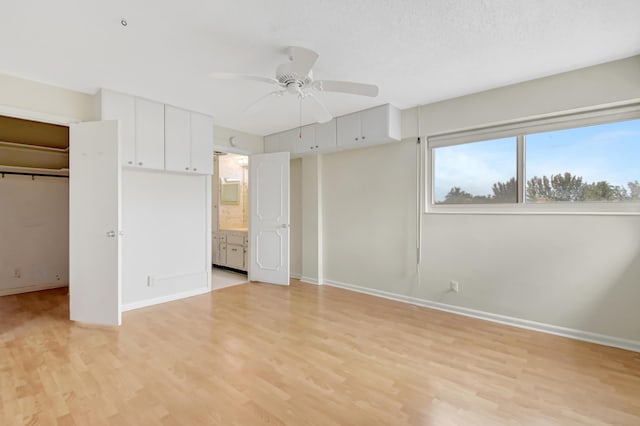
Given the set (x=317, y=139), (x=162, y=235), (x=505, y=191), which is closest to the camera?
(x=505, y=191)

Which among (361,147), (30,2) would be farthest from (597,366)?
(30,2)

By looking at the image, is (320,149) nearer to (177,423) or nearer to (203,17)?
(203,17)

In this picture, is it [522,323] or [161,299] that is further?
[161,299]

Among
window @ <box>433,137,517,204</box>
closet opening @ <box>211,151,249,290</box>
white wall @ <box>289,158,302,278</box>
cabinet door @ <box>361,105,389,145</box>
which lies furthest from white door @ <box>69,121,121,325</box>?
window @ <box>433,137,517,204</box>

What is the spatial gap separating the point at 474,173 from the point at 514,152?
435 mm

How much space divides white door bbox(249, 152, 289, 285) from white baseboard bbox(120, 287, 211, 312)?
3.03 feet

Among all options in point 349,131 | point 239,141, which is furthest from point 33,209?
point 349,131

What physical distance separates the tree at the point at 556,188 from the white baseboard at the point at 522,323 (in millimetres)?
1233

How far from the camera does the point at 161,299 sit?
3697mm

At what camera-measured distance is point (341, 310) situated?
3.45 meters

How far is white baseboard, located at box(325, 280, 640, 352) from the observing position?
2539mm

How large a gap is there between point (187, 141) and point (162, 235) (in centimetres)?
124

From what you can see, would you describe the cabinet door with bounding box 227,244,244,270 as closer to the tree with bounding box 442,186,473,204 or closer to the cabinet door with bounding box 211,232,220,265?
the cabinet door with bounding box 211,232,220,265

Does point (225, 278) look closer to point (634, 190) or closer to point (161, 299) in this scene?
point (161, 299)
